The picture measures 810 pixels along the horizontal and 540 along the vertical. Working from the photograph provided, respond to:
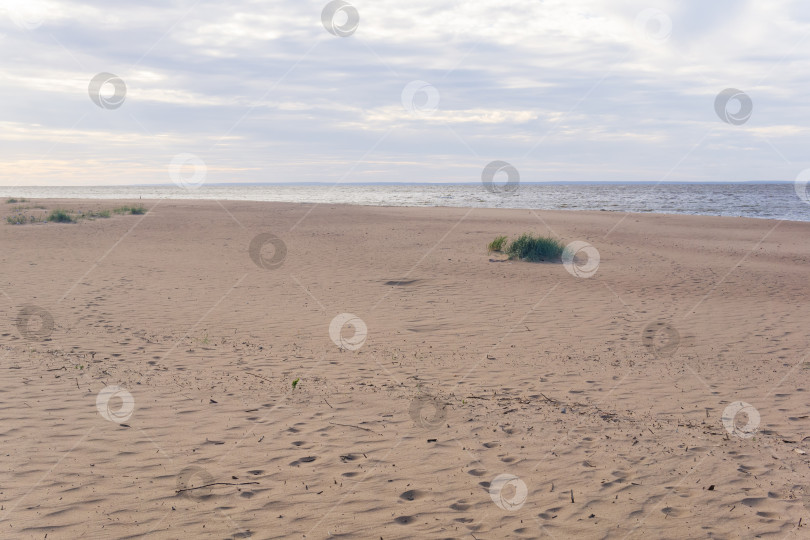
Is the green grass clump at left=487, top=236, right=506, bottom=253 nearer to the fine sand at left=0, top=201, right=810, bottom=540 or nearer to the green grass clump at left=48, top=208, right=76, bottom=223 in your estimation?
the fine sand at left=0, top=201, right=810, bottom=540

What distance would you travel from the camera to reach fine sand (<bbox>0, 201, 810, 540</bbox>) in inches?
180

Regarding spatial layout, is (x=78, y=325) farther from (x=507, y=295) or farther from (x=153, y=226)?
(x=153, y=226)

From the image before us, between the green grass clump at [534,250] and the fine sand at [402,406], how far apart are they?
8.19 ft

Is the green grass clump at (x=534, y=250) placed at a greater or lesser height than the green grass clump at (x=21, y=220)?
lesser

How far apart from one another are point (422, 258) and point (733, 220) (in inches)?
1032

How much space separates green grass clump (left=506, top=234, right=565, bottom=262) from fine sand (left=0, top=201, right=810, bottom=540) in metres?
2.50

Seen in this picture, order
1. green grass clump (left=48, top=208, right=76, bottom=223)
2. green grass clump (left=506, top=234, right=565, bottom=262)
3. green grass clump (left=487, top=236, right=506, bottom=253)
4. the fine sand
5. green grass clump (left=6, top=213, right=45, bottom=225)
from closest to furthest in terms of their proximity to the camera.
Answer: the fine sand
green grass clump (left=506, top=234, right=565, bottom=262)
green grass clump (left=487, top=236, right=506, bottom=253)
green grass clump (left=6, top=213, right=45, bottom=225)
green grass clump (left=48, top=208, right=76, bottom=223)

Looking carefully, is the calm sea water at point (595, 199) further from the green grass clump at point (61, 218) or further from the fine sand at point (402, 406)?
the fine sand at point (402, 406)

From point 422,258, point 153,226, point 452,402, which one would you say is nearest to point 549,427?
point 452,402

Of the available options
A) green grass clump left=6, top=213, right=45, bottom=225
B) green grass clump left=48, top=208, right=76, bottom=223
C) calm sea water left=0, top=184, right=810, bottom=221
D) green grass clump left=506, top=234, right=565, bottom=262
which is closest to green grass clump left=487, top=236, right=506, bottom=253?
green grass clump left=506, top=234, right=565, bottom=262

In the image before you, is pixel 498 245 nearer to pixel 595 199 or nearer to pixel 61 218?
pixel 61 218

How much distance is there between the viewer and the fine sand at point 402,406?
4.57 metres

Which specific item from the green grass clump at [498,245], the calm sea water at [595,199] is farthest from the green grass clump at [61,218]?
the calm sea water at [595,199]

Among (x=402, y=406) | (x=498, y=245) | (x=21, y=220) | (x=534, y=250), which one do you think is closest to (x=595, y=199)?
(x=498, y=245)
